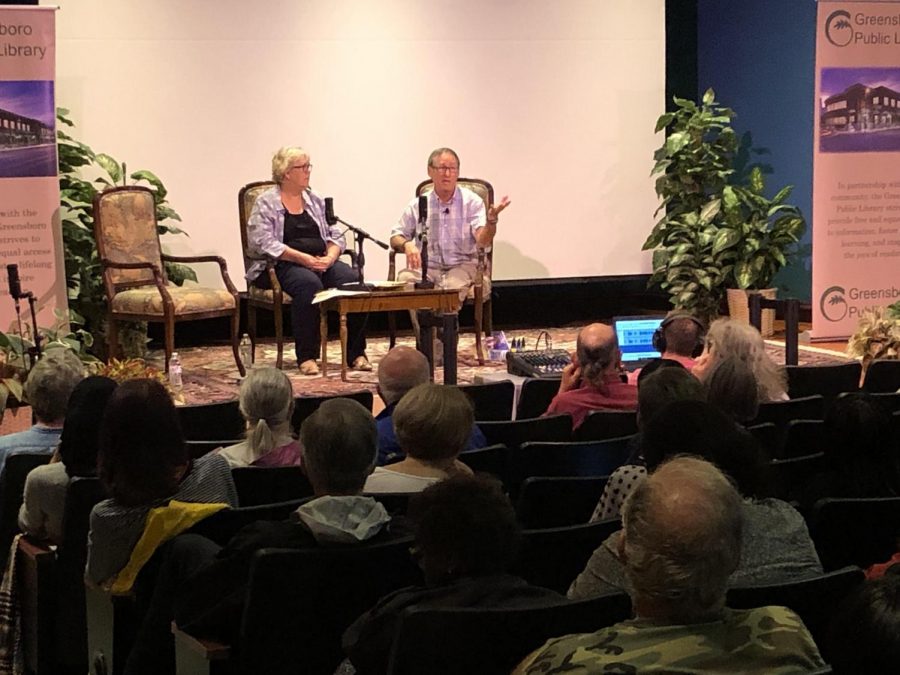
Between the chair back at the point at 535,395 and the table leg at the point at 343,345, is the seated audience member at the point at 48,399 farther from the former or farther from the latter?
the table leg at the point at 343,345

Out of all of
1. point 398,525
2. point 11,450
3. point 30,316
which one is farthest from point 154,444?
point 30,316

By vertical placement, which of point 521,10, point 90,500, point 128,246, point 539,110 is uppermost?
point 521,10

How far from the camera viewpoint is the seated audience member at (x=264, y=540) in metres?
2.54

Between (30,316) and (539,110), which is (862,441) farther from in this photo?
(539,110)

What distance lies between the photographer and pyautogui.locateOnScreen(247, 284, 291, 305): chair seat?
794 centimetres

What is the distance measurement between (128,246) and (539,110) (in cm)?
328

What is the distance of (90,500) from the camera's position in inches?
124

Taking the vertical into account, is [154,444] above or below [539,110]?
below

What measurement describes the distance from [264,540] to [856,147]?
6534 millimetres

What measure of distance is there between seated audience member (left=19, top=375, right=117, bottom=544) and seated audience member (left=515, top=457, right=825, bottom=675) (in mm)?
1673

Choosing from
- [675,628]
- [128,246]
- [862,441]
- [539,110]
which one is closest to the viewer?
[675,628]

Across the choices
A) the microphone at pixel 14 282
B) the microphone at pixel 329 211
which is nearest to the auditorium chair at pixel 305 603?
the microphone at pixel 14 282

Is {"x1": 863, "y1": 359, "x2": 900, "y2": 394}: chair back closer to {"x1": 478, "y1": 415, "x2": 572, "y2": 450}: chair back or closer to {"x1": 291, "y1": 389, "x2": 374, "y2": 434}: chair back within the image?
{"x1": 478, "y1": 415, "x2": 572, "y2": 450}: chair back

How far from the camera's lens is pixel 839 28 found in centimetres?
820
